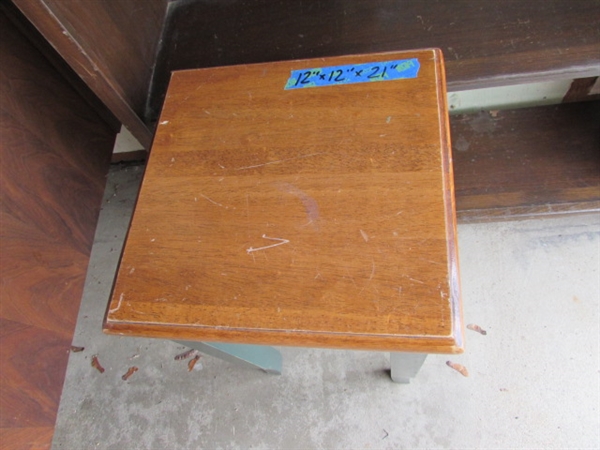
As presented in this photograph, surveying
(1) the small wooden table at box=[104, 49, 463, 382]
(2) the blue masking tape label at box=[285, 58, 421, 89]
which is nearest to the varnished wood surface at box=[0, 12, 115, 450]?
(1) the small wooden table at box=[104, 49, 463, 382]

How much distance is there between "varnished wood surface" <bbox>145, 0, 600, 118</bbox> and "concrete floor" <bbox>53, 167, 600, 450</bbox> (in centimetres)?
59

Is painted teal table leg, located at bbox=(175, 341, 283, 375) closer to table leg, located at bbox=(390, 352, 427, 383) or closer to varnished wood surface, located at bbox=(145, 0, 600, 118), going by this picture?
table leg, located at bbox=(390, 352, 427, 383)

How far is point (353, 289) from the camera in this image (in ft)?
2.07

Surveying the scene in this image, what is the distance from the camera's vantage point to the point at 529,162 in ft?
3.80

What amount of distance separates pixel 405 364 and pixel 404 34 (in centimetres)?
67

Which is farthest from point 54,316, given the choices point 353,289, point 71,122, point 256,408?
point 353,289

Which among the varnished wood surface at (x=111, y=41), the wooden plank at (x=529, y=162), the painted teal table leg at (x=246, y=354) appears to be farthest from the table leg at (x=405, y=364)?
the varnished wood surface at (x=111, y=41)

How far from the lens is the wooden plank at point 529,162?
43.9 inches

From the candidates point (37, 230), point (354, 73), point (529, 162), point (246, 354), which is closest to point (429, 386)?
point (246, 354)

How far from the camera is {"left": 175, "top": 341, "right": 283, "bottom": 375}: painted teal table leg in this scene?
2.91 ft

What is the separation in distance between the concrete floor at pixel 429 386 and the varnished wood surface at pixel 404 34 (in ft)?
1.94

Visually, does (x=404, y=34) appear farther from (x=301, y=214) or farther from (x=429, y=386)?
Answer: (x=429, y=386)

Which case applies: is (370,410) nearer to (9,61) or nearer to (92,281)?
(92,281)

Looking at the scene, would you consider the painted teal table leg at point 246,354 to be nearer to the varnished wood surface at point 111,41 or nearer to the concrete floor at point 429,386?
the concrete floor at point 429,386
